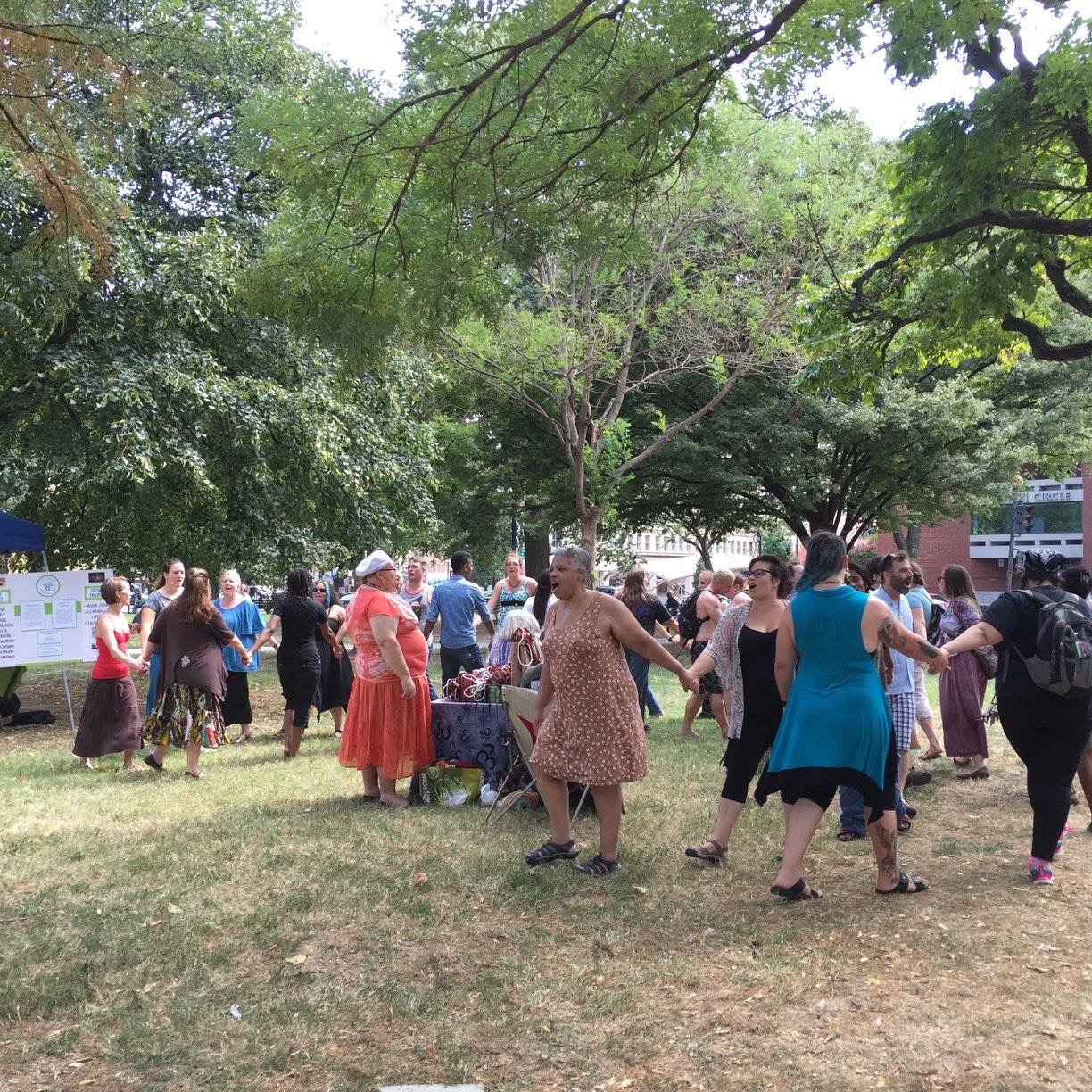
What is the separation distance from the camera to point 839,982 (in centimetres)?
458

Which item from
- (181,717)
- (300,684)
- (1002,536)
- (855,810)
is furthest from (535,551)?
(1002,536)

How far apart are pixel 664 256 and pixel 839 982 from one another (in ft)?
52.0

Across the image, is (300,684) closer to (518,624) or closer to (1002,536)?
(518,624)

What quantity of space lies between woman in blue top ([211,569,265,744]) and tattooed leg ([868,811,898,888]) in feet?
24.4

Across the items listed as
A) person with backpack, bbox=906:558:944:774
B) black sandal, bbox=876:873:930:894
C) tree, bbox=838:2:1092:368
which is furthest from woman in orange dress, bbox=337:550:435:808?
tree, bbox=838:2:1092:368

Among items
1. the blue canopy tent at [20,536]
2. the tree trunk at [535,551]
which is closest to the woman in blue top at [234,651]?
the blue canopy tent at [20,536]

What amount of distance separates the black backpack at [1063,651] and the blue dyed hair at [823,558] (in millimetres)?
1281

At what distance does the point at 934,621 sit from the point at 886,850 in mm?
4631

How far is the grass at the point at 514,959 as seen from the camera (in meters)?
3.92

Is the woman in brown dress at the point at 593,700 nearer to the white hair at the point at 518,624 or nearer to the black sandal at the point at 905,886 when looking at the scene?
the black sandal at the point at 905,886

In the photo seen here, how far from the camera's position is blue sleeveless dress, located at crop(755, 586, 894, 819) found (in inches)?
209

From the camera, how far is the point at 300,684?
35.8 ft

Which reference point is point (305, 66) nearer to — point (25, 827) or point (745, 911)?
point (25, 827)

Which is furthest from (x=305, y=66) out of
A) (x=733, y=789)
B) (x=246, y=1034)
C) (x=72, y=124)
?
(x=246, y=1034)
